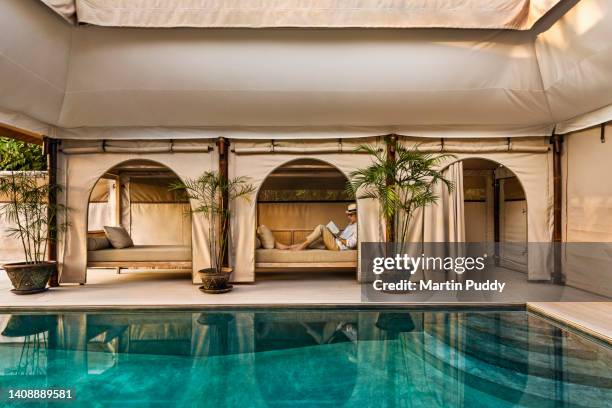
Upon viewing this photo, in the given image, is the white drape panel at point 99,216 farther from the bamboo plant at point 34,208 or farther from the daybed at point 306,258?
the daybed at point 306,258

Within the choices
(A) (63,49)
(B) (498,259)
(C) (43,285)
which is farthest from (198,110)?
(B) (498,259)

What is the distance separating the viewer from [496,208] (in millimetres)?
8695

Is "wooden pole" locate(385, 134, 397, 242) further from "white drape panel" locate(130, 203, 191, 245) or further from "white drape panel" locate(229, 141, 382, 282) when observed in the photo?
"white drape panel" locate(130, 203, 191, 245)

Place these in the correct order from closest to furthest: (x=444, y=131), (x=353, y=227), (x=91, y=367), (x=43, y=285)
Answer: (x=91, y=367) < (x=43, y=285) < (x=444, y=131) < (x=353, y=227)

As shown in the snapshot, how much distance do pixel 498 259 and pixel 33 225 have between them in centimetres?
902

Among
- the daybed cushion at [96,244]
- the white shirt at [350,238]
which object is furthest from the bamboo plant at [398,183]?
the daybed cushion at [96,244]

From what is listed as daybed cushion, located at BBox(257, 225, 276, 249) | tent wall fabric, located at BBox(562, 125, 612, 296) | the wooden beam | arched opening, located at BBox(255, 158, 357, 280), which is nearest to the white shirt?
daybed cushion, located at BBox(257, 225, 276, 249)

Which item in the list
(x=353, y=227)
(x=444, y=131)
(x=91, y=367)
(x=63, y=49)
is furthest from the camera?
(x=353, y=227)

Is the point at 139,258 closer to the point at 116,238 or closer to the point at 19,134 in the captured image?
the point at 116,238

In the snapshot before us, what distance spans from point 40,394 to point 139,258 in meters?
3.77

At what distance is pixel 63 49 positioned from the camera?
15.6ft

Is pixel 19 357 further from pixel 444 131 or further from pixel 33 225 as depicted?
pixel 444 131

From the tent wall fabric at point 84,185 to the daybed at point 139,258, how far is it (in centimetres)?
19

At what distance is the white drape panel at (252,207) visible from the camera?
6.22m
